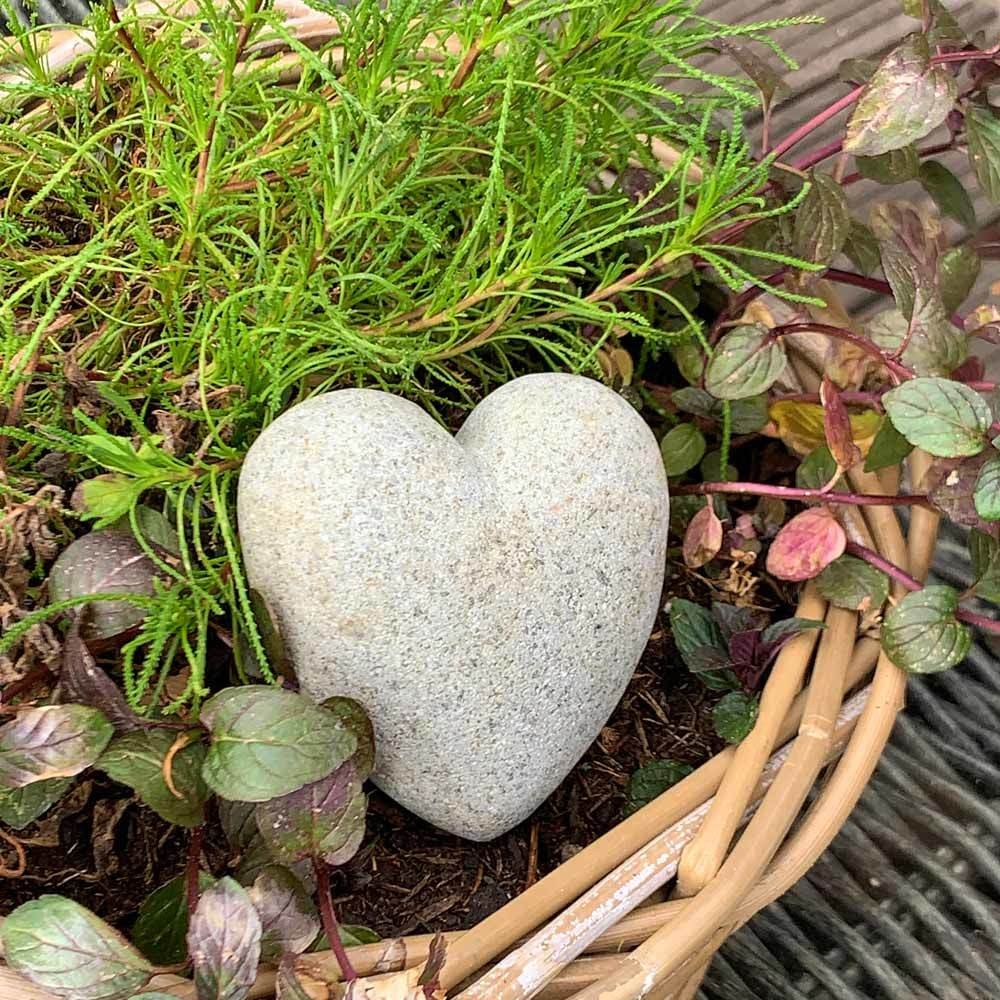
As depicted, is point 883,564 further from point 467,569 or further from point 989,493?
point 467,569

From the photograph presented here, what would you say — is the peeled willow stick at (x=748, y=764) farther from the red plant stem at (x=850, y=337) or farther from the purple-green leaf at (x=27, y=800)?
the purple-green leaf at (x=27, y=800)

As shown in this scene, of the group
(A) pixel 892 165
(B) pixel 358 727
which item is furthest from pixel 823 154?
(B) pixel 358 727

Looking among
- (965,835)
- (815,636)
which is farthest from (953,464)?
(965,835)

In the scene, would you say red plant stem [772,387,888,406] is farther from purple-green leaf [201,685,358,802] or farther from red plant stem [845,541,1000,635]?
purple-green leaf [201,685,358,802]

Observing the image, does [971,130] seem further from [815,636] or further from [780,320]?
[815,636]

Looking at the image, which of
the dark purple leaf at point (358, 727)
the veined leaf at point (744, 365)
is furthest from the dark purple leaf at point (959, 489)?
the dark purple leaf at point (358, 727)

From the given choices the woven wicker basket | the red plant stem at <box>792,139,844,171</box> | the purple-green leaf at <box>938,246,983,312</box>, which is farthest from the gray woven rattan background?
the red plant stem at <box>792,139,844,171</box>
